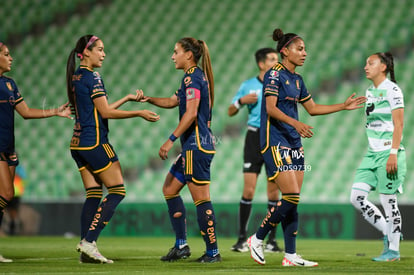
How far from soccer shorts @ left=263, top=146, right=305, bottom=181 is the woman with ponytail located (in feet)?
3.24

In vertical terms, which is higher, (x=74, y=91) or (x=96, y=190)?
(x=74, y=91)

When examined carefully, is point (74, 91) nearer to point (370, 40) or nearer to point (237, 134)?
point (237, 134)

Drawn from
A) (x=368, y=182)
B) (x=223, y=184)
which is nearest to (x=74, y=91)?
(x=368, y=182)

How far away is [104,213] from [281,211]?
60.0 inches

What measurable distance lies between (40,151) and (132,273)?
10.2 metres

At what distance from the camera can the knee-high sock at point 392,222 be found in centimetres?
691

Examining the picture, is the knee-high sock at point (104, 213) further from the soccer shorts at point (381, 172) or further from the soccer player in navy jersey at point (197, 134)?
the soccer shorts at point (381, 172)

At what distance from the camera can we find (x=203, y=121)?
6.43m

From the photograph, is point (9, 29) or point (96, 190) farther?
point (9, 29)

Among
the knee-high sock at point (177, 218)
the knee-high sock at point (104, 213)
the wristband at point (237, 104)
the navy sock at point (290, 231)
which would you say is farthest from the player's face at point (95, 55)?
the wristband at point (237, 104)

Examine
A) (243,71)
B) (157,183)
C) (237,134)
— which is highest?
(243,71)

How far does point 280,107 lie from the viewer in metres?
6.32

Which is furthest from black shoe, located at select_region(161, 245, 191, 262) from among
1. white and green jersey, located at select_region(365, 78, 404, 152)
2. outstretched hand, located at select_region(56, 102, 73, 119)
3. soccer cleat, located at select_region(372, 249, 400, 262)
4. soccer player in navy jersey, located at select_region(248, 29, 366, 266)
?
white and green jersey, located at select_region(365, 78, 404, 152)

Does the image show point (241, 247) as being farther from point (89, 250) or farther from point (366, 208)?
point (89, 250)
